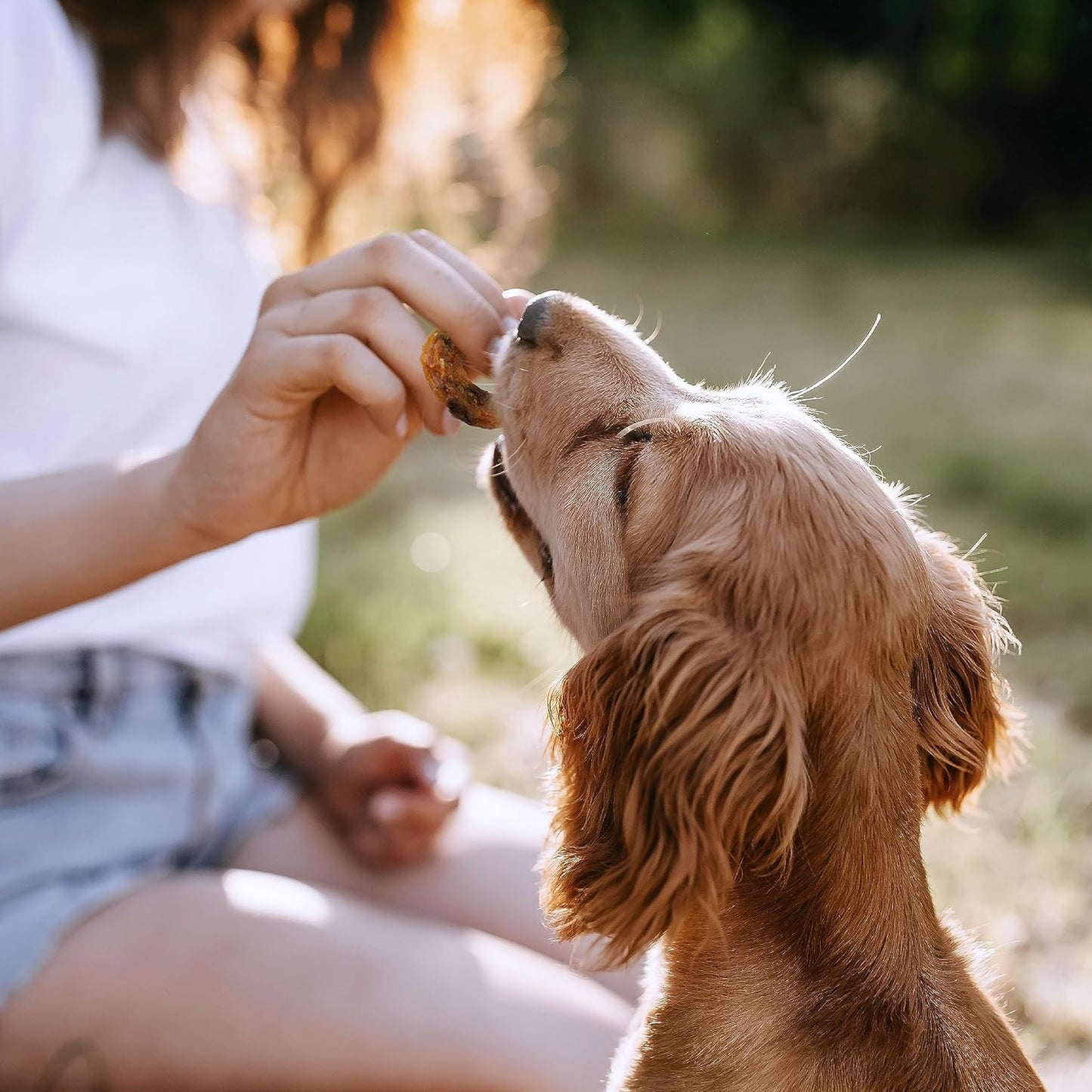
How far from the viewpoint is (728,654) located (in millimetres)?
1680

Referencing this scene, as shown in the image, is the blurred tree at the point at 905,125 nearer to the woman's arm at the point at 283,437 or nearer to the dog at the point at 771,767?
the woman's arm at the point at 283,437

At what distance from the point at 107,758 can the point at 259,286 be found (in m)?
1.19

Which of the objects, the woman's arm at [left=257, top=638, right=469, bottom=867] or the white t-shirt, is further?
the woman's arm at [left=257, top=638, right=469, bottom=867]

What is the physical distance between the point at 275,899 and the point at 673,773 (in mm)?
931

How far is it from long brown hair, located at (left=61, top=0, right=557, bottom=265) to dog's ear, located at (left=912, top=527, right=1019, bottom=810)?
6.25ft

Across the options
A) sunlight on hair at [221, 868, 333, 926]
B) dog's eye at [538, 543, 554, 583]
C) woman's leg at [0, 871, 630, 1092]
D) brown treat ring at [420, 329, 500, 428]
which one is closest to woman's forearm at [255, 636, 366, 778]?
sunlight on hair at [221, 868, 333, 926]

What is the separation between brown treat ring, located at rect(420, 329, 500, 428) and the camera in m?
1.94

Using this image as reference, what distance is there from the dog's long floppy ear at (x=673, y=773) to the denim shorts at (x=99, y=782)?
3.07ft

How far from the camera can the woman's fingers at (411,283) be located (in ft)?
6.17

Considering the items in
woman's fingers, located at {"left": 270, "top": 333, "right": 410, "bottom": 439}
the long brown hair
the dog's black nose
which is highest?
the long brown hair

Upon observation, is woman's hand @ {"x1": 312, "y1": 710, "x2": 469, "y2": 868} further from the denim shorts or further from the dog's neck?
the dog's neck

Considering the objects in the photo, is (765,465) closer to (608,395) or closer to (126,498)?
(608,395)

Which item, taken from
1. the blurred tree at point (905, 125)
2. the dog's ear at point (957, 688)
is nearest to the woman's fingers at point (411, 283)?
the dog's ear at point (957, 688)

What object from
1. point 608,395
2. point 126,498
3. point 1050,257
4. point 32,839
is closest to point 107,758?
point 32,839
